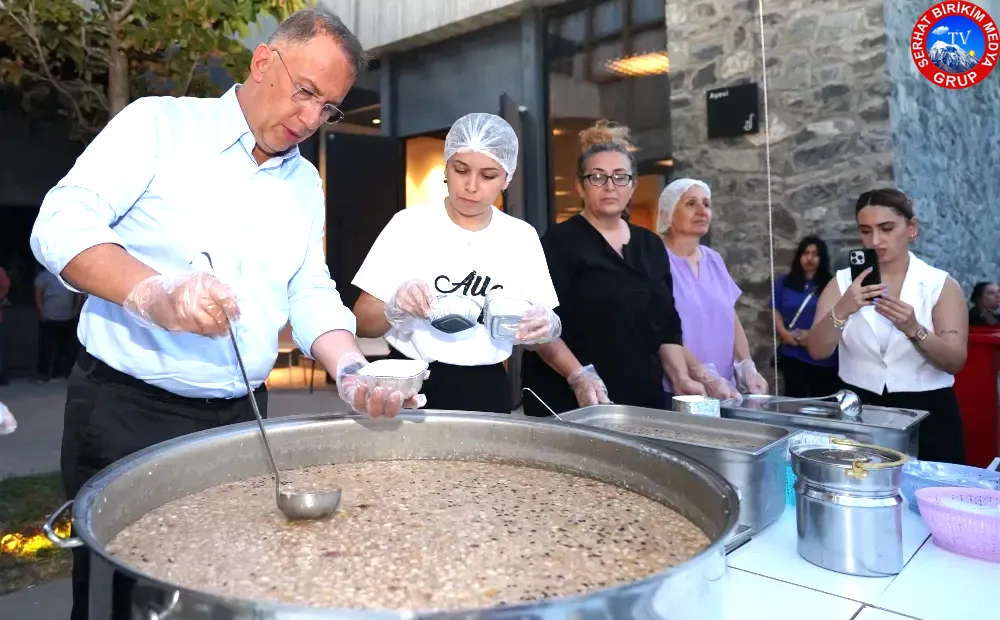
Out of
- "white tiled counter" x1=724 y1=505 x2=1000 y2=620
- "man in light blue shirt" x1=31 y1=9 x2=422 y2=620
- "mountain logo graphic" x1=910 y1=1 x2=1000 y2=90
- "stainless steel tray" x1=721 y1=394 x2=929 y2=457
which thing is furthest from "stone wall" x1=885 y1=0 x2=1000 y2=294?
"man in light blue shirt" x1=31 y1=9 x2=422 y2=620

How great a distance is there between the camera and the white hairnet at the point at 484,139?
211 centimetres

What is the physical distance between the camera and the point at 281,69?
1.48 meters

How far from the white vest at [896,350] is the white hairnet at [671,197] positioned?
69 cm

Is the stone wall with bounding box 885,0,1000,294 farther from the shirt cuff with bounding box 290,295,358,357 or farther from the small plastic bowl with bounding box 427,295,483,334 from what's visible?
the shirt cuff with bounding box 290,295,358,357

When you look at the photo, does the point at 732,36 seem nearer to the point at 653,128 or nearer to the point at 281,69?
the point at 653,128

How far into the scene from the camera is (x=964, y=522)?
3.80 feet

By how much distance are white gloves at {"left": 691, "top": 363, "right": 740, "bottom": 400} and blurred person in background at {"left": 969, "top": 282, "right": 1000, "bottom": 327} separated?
3.21 metres

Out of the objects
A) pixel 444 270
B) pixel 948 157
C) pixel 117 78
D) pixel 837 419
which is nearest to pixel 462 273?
pixel 444 270

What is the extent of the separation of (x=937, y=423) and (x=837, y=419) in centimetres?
104

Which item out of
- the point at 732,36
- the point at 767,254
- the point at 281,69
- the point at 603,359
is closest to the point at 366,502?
the point at 281,69

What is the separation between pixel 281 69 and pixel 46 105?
24.8ft

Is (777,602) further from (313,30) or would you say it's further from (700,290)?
(700,290)

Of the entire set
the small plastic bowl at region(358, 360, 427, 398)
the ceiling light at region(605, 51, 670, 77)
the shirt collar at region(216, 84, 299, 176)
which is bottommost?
the small plastic bowl at region(358, 360, 427, 398)

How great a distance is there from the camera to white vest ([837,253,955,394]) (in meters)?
2.34
